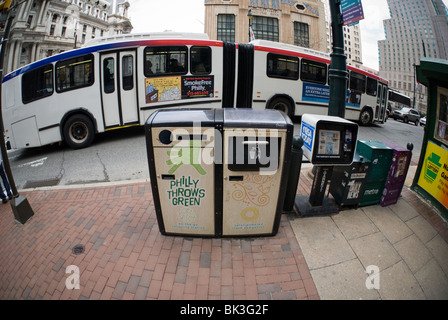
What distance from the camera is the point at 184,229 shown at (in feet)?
10.0

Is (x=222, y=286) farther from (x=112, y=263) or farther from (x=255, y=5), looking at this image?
(x=255, y=5)

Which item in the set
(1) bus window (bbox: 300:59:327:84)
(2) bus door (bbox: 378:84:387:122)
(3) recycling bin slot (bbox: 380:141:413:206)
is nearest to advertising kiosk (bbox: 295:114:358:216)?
(3) recycling bin slot (bbox: 380:141:413:206)

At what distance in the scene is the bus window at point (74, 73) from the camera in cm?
610

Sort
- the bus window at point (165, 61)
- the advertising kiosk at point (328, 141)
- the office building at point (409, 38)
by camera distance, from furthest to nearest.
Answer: the office building at point (409, 38) → the bus window at point (165, 61) → the advertising kiosk at point (328, 141)

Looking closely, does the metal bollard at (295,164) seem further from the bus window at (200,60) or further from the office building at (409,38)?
the office building at (409,38)

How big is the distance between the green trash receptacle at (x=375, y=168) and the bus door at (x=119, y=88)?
6.43m

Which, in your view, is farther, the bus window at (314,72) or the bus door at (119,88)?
the bus window at (314,72)

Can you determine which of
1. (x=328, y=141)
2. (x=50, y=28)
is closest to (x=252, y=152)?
(x=328, y=141)

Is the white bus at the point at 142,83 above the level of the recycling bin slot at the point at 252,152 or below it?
Answer: above

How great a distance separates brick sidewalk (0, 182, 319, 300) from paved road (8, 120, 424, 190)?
1.36 m

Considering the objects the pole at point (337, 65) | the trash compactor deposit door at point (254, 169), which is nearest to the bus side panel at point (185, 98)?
the pole at point (337, 65)

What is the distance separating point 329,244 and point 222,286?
1.65 meters

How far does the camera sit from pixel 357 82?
9578mm

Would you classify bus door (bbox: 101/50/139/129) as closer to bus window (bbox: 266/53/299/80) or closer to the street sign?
bus window (bbox: 266/53/299/80)
